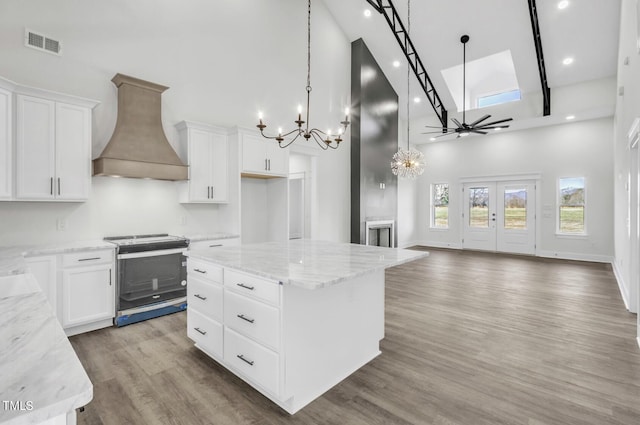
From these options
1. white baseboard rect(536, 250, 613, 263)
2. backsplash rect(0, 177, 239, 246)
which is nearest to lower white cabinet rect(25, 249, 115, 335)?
backsplash rect(0, 177, 239, 246)

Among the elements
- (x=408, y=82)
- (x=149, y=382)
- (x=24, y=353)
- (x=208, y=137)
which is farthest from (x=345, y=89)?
(x=24, y=353)

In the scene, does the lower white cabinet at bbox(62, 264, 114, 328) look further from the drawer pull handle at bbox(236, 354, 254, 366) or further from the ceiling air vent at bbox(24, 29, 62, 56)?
the ceiling air vent at bbox(24, 29, 62, 56)

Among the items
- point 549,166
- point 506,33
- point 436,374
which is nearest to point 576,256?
point 549,166

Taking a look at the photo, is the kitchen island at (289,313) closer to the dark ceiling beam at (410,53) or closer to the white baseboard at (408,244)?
the dark ceiling beam at (410,53)

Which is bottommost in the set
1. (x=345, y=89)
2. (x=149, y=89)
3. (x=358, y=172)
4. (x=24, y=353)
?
(x=24, y=353)

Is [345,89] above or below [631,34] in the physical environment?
above

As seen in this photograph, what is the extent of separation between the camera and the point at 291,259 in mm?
2486

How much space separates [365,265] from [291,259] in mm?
596

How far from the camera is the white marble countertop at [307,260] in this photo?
192 centimetres

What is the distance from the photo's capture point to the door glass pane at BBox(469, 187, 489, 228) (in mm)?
9086

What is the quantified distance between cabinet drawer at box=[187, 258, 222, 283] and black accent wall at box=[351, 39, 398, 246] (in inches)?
183

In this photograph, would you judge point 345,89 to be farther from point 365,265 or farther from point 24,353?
point 24,353

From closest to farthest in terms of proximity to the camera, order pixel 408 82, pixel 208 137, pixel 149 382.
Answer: pixel 149 382
pixel 208 137
pixel 408 82

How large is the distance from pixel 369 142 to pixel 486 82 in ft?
12.5
